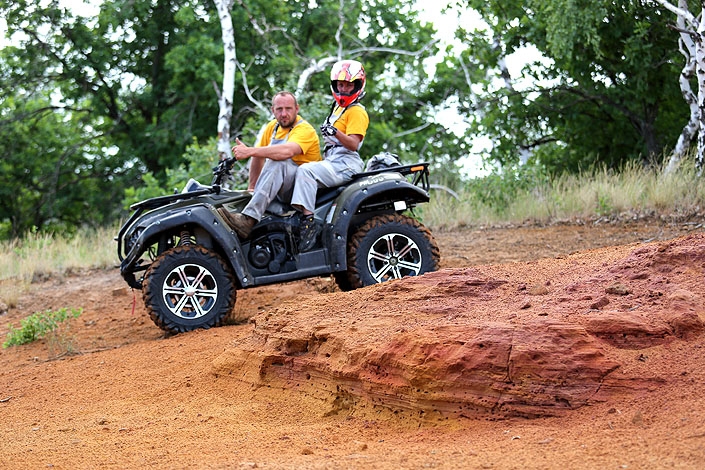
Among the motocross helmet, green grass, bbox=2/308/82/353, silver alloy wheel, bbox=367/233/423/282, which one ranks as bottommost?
green grass, bbox=2/308/82/353

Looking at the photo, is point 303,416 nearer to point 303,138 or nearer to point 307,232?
point 307,232

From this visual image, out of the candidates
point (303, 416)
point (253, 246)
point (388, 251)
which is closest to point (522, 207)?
point (388, 251)

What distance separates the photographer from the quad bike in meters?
9.29

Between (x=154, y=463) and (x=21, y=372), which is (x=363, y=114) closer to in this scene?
(x=21, y=372)

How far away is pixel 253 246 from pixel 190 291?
73 centimetres

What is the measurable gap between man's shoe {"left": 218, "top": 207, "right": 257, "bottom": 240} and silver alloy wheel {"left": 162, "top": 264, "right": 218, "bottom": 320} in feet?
1.59

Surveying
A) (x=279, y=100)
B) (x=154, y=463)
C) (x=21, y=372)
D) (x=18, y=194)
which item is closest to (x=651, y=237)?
(x=279, y=100)

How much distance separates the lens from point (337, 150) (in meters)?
9.72

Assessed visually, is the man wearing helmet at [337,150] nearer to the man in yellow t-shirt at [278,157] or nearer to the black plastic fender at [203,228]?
the man in yellow t-shirt at [278,157]

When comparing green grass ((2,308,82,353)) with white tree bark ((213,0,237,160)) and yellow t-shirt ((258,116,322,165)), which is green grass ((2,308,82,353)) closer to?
yellow t-shirt ((258,116,322,165))

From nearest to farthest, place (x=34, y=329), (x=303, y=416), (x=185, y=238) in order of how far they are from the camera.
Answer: (x=303, y=416) < (x=185, y=238) < (x=34, y=329)

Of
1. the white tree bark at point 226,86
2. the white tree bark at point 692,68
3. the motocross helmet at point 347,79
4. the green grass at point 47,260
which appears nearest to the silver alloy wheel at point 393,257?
the motocross helmet at point 347,79

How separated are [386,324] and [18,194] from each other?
25.7 metres

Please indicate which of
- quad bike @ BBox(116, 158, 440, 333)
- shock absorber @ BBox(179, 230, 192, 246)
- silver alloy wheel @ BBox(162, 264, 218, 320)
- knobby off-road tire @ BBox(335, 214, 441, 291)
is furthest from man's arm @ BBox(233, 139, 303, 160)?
silver alloy wheel @ BBox(162, 264, 218, 320)
